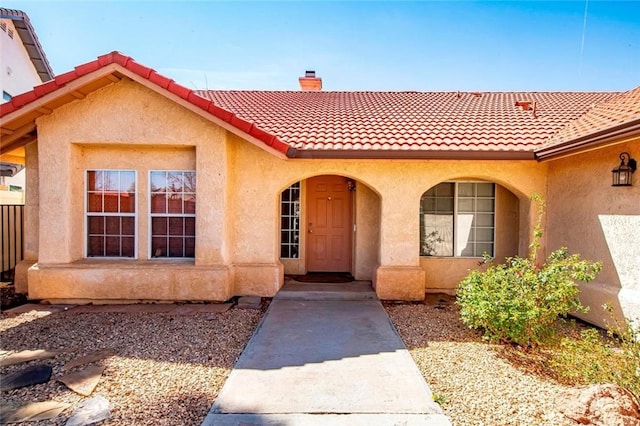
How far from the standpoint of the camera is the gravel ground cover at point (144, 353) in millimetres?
4113

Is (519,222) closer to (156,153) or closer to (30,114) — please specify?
(156,153)

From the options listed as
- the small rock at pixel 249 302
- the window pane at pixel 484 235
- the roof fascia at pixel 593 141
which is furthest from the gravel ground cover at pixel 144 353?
the roof fascia at pixel 593 141

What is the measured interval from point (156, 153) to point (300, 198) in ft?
12.6

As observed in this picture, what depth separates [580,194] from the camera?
747 centimetres

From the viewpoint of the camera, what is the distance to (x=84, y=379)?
15.4 feet

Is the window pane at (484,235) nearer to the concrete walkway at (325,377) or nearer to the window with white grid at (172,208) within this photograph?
the concrete walkway at (325,377)

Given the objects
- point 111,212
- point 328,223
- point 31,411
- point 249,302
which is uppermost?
point 111,212

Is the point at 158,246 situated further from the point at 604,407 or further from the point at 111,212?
the point at 604,407

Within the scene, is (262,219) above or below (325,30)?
below

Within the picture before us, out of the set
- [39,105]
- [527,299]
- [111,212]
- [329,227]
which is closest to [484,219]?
[329,227]

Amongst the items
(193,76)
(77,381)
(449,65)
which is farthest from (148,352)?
(193,76)

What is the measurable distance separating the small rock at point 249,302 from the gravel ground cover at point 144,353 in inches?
10.0

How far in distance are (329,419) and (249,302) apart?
4.69m

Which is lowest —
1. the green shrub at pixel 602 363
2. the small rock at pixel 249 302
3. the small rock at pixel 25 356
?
the small rock at pixel 25 356
